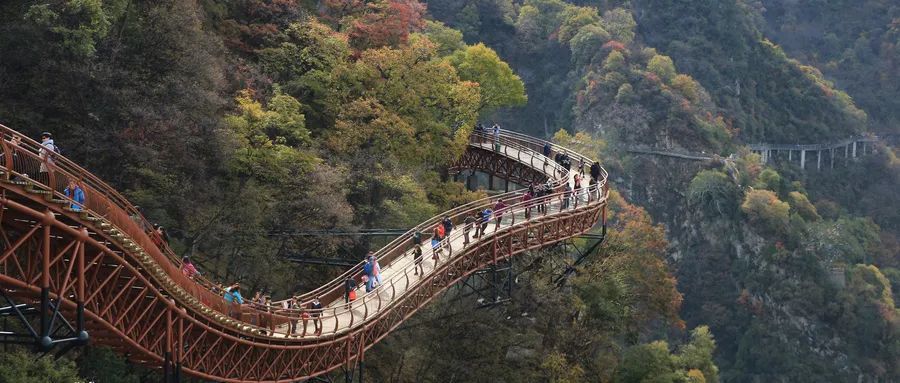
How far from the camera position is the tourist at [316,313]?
110ft

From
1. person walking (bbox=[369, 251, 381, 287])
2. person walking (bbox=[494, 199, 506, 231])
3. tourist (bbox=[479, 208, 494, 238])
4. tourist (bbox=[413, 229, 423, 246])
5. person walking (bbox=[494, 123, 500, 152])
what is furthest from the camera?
person walking (bbox=[494, 123, 500, 152])

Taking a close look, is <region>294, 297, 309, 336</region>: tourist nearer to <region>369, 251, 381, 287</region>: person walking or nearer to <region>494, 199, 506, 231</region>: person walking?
<region>369, 251, 381, 287</region>: person walking

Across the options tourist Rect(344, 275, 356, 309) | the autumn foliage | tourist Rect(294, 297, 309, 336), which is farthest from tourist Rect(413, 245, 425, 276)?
the autumn foliage

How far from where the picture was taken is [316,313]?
1364 inches

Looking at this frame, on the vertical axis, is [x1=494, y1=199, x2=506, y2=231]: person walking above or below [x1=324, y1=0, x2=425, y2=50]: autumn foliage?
below

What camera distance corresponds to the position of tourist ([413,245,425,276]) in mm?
38812

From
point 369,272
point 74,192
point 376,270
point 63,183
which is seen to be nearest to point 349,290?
point 369,272

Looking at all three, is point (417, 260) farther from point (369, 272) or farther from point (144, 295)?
point (144, 295)

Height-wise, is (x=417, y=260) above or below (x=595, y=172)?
below

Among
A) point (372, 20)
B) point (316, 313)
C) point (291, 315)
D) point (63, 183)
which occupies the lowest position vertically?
point (316, 313)

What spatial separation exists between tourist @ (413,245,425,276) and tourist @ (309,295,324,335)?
14.3 feet

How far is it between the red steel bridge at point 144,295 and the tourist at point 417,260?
0.61 ft

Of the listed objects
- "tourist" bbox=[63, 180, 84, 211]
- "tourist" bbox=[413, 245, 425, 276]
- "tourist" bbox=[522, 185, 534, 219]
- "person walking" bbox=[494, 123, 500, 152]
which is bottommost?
"tourist" bbox=[413, 245, 425, 276]

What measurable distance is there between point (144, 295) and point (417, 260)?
1265cm
